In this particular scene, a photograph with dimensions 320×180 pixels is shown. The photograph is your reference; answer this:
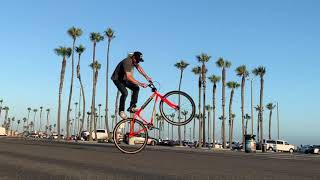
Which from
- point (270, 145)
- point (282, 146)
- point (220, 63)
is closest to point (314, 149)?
point (282, 146)

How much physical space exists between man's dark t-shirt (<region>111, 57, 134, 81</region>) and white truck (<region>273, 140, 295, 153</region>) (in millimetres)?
57207

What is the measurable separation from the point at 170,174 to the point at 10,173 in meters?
2.68

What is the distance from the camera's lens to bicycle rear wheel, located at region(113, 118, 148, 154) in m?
12.9

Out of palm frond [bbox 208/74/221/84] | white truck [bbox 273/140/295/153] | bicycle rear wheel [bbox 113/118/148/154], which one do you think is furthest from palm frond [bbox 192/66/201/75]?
bicycle rear wheel [bbox 113/118/148/154]

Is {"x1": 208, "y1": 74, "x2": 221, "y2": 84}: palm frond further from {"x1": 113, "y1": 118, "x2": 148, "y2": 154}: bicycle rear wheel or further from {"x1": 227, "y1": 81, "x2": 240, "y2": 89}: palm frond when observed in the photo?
{"x1": 113, "y1": 118, "x2": 148, "y2": 154}: bicycle rear wheel

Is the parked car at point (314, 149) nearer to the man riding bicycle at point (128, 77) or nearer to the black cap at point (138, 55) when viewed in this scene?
the man riding bicycle at point (128, 77)

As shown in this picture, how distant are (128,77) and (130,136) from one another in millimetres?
2004

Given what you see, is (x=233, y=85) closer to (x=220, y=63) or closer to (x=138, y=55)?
(x=220, y=63)

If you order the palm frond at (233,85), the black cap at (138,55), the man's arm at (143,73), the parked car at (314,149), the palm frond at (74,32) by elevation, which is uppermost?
the palm frond at (74,32)

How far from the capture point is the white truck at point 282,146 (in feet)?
217

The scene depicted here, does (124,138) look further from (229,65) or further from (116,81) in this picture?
(229,65)

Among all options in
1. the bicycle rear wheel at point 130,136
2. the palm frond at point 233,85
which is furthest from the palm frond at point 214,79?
the bicycle rear wheel at point 130,136

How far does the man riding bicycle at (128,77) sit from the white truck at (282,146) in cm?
5702

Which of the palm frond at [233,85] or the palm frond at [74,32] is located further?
the palm frond at [233,85]
